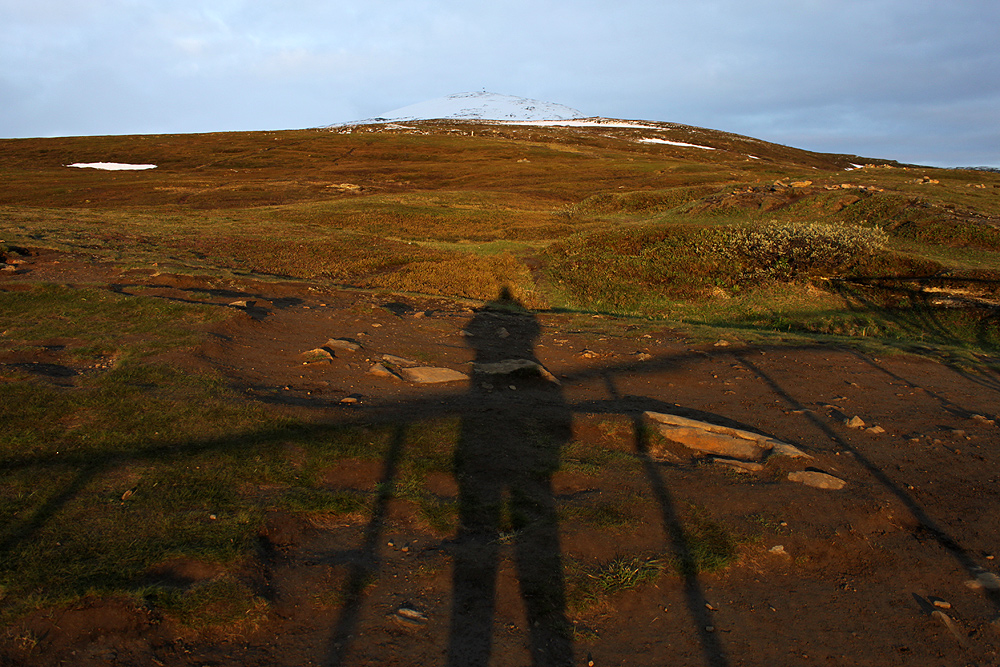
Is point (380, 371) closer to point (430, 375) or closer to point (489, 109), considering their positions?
point (430, 375)

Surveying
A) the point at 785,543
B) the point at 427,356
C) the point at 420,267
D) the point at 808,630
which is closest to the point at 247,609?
the point at 808,630

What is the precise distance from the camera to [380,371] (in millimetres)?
7750

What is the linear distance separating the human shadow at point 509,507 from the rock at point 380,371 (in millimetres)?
1054

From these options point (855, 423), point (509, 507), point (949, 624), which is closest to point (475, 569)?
point (509, 507)

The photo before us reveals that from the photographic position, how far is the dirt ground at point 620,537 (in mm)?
3461

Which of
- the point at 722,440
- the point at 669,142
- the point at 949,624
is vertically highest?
the point at 669,142

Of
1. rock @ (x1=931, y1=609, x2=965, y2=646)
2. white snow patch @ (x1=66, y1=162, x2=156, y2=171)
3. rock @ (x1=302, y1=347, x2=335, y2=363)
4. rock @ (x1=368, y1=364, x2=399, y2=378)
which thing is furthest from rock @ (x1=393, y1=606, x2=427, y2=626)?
white snow patch @ (x1=66, y1=162, x2=156, y2=171)

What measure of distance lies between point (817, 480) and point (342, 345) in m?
6.04

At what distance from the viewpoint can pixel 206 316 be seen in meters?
9.12

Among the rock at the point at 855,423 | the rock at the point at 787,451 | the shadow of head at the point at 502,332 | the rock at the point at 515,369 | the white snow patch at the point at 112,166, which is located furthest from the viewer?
the white snow patch at the point at 112,166

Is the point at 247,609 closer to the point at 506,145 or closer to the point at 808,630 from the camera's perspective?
the point at 808,630

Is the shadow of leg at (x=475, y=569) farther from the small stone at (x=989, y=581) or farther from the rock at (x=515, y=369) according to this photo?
the small stone at (x=989, y=581)

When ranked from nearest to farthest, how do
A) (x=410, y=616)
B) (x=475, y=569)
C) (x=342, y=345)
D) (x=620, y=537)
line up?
(x=410, y=616)
(x=475, y=569)
(x=620, y=537)
(x=342, y=345)

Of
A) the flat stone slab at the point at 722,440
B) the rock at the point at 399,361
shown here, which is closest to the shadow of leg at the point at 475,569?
the flat stone slab at the point at 722,440
